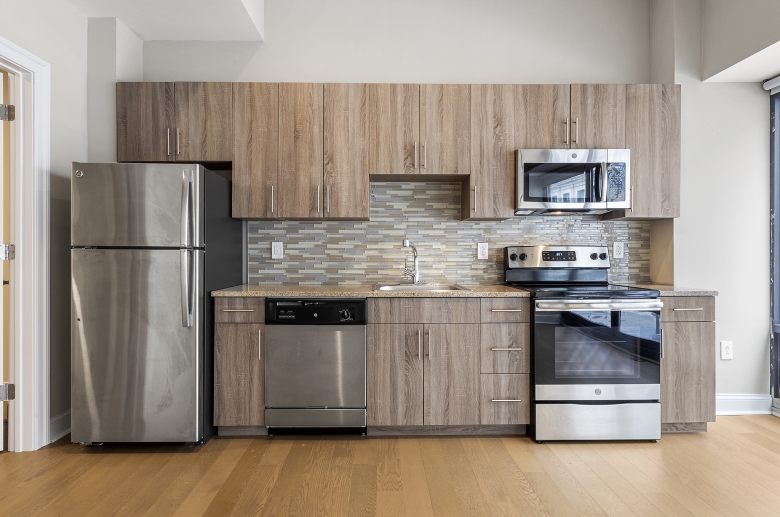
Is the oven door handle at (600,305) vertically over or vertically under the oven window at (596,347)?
over

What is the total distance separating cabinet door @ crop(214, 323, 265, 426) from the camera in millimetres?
2865

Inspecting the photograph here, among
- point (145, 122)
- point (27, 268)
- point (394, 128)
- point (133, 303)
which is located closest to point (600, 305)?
point (394, 128)

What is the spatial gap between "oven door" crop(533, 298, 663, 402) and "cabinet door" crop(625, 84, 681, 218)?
741 millimetres

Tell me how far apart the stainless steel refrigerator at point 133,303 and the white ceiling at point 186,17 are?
1.09 meters

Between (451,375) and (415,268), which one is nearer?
(451,375)

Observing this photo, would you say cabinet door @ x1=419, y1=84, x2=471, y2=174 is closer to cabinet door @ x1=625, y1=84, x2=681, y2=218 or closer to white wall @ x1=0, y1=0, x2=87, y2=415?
cabinet door @ x1=625, y1=84, x2=681, y2=218

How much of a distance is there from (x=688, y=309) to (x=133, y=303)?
Result: 320cm

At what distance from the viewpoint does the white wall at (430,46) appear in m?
3.47

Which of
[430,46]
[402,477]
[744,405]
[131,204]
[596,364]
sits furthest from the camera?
[430,46]

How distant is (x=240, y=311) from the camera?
9.44 ft

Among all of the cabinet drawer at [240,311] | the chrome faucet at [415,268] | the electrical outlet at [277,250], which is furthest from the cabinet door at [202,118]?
the chrome faucet at [415,268]

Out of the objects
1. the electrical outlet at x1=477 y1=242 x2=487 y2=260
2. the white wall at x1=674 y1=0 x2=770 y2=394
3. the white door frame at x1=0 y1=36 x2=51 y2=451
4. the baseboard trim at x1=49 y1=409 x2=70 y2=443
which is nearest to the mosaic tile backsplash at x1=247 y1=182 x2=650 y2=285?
the electrical outlet at x1=477 y1=242 x2=487 y2=260

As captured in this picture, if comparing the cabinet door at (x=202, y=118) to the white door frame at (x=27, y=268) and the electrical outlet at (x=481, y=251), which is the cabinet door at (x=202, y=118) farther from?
the electrical outlet at (x=481, y=251)

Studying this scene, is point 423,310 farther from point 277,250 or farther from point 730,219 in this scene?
point 730,219
